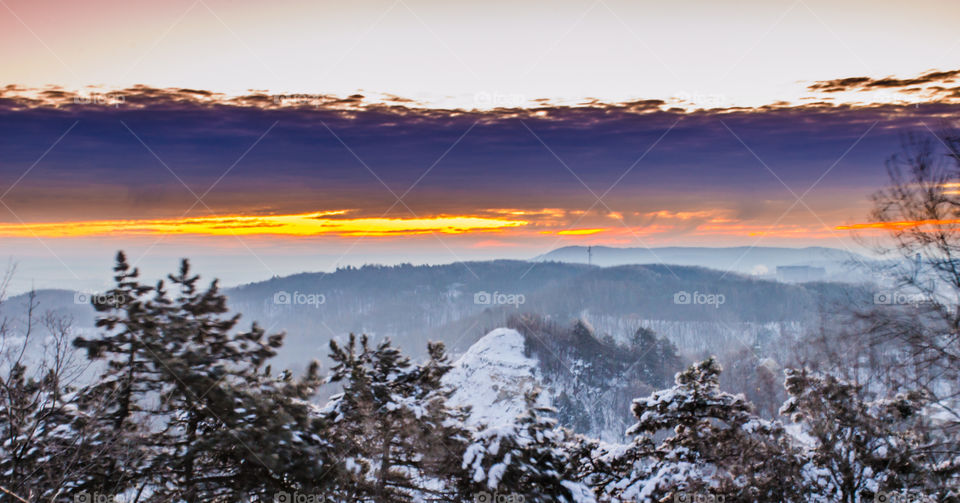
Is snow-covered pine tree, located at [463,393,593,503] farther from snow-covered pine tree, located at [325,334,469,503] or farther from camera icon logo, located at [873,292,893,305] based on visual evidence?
camera icon logo, located at [873,292,893,305]

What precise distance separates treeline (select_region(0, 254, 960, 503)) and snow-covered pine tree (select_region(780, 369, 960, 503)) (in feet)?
0.16

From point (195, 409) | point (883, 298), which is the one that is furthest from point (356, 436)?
point (883, 298)

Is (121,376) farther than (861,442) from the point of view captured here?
No

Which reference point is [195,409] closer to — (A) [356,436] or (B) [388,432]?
(A) [356,436]

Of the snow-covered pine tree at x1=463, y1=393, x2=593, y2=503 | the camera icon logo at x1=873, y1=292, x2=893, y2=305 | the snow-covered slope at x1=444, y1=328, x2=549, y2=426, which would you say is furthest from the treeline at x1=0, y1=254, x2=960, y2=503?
the snow-covered slope at x1=444, y1=328, x2=549, y2=426

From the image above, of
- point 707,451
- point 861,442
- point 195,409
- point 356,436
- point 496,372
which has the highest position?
point 496,372

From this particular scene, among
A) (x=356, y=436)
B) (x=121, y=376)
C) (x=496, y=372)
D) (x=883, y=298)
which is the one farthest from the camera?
(x=496, y=372)

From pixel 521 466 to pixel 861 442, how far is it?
25.5 ft

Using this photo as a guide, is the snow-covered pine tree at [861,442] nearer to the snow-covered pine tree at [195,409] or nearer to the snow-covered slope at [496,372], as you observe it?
the snow-covered pine tree at [195,409]

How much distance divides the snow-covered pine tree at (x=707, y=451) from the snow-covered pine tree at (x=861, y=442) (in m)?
0.75

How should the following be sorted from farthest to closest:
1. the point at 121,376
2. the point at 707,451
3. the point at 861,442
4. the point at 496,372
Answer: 1. the point at 496,372
2. the point at 707,451
3. the point at 861,442
4. the point at 121,376

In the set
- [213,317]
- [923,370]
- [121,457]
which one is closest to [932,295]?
Result: [923,370]

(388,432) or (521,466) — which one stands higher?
(388,432)

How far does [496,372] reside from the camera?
126m
